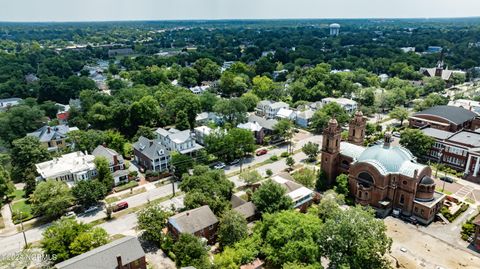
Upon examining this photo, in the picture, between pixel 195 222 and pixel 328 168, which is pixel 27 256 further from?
pixel 328 168

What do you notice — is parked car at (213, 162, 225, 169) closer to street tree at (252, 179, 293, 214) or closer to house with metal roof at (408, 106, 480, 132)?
street tree at (252, 179, 293, 214)

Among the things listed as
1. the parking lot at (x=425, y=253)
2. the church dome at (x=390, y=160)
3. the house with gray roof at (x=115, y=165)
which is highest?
the church dome at (x=390, y=160)

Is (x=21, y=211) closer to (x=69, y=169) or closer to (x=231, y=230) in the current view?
(x=69, y=169)

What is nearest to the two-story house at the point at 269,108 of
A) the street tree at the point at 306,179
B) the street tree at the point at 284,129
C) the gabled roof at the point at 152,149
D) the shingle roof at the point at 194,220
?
the street tree at the point at 284,129

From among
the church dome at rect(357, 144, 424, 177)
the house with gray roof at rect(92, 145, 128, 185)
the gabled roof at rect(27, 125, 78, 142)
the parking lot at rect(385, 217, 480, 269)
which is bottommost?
the parking lot at rect(385, 217, 480, 269)

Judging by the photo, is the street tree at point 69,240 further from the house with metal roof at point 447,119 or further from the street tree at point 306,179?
the house with metal roof at point 447,119

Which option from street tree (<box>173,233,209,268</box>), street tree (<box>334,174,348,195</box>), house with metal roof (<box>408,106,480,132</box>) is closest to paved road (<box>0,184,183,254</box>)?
street tree (<box>173,233,209,268</box>)

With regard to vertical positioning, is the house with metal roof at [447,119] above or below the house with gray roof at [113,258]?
above
